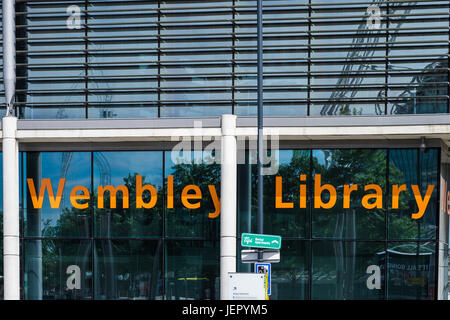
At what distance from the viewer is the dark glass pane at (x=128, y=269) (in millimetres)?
17016

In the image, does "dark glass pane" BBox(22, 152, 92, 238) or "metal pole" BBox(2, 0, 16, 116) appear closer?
"metal pole" BBox(2, 0, 16, 116)

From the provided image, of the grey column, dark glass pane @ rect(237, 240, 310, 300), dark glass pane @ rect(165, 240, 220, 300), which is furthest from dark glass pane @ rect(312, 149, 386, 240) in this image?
the grey column

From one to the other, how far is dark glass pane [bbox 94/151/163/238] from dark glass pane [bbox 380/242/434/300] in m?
6.72

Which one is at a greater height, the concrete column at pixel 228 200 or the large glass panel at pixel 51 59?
the large glass panel at pixel 51 59

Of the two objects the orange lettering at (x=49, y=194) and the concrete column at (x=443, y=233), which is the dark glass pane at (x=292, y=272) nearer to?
the concrete column at (x=443, y=233)

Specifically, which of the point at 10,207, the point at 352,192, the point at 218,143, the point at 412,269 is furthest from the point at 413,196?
the point at 10,207

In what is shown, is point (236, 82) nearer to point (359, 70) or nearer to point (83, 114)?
point (359, 70)

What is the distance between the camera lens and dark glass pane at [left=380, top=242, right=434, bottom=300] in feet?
53.6

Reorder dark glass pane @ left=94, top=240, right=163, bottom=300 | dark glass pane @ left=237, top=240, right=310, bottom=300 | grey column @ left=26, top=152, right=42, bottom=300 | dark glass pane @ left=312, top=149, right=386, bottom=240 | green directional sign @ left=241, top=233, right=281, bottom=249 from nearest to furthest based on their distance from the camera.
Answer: green directional sign @ left=241, top=233, right=281, bottom=249 < dark glass pane @ left=312, top=149, right=386, bottom=240 < dark glass pane @ left=237, top=240, right=310, bottom=300 < dark glass pane @ left=94, top=240, right=163, bottom=300 < grey column @ left=26, top=152, right=42, bottom=300

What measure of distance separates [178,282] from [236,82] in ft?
19.3

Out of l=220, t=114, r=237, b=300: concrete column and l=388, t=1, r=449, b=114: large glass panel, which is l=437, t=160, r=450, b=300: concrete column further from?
l=220, t=114, r=237, b=300: concrete column

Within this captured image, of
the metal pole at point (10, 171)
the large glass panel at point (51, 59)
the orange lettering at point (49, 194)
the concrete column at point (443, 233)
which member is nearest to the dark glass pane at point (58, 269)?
the metal pole at point (10, 171)

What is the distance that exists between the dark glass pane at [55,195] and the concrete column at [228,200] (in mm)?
3941
